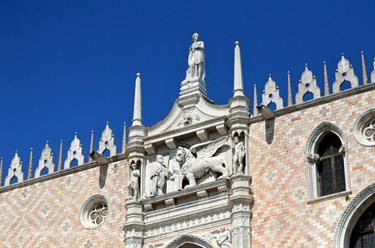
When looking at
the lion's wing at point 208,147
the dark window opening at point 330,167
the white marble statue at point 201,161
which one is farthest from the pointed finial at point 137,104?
the dark window opening at point 330,167

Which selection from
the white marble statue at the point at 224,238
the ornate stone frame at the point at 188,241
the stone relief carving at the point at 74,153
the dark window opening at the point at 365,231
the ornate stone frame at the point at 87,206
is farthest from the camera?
the stone relief carving at the point at 74,153

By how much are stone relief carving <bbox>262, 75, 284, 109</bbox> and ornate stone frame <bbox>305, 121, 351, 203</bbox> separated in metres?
1.32

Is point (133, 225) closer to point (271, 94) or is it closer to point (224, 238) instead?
point (224, 238)

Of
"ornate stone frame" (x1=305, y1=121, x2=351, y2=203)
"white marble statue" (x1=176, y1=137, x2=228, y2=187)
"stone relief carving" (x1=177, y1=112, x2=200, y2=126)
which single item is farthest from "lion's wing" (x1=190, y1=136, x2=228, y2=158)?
"ornate stone frame" (x1=305, y1=121, x2=351, y2=203)

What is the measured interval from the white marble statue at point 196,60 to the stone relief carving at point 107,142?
265 centimetres

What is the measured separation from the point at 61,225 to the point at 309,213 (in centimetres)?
712

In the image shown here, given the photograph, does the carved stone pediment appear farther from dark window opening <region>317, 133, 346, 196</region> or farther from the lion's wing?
dark window opening <region>317, 133, 346, 196</region>

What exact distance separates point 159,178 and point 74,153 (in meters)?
3.22

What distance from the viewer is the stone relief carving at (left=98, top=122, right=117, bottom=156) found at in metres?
25.5

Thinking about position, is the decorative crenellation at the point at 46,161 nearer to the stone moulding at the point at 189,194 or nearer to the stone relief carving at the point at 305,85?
the stone moulding at the point at 189,194

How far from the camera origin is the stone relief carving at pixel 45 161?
86.9 feet

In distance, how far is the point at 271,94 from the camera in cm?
2334

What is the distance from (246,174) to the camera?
22.7 meters

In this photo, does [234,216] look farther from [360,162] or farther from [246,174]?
[360,162]
